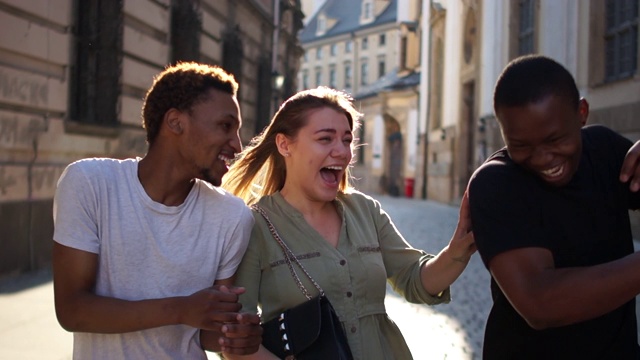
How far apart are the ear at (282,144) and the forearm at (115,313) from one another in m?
0.87

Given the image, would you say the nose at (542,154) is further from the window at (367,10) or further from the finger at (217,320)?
the window at (367,10)

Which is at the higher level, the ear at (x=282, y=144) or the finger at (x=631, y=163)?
the ear at (x=282, y=144)

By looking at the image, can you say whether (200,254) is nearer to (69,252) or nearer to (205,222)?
(205,222)

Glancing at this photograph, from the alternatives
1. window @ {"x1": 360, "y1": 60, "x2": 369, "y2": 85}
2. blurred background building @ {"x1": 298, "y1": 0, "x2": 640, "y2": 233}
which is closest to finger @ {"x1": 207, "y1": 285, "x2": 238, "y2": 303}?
blurred background building @ {"x1": 298, "y1": 0, "x2": 640, "y2": 233}

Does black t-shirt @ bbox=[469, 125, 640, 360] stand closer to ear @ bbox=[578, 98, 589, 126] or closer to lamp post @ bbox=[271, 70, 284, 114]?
ear @ bbox=[578, 98, 589, 126]

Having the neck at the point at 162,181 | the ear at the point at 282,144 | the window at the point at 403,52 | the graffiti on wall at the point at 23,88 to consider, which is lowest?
the neck at the point at 162,181

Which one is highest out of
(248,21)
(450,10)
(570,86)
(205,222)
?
(450,10)

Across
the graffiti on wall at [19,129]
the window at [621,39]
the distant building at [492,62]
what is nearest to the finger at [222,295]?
the graffiti on wall at [19,129]

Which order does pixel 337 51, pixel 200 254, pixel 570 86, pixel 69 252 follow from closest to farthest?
pixel 570 86, pixel 69 252, pixel 200 254, pixel 337 51

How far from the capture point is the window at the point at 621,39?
12.8 metres

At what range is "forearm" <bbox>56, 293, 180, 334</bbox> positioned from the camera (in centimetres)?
222

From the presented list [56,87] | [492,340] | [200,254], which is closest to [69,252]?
[200,254]

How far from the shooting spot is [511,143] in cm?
212

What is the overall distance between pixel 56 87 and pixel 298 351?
789 cm
